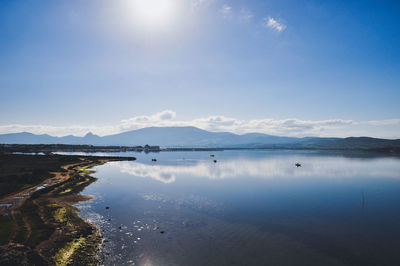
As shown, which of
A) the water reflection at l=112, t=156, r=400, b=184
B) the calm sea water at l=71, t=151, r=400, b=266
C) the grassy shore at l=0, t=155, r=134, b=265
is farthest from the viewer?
the water reflection at l=112, t=156, r=400, b=184

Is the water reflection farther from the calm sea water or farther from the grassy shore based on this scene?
the grassy shore

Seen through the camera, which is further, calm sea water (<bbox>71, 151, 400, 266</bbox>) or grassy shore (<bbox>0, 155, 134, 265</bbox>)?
calm sea water (<bbox>71, 151, 400, 266</bbox>)

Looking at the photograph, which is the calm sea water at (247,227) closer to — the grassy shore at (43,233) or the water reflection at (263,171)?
the grassy shore at (43,233)

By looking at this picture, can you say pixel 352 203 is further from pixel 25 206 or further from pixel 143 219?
pixel 25 206

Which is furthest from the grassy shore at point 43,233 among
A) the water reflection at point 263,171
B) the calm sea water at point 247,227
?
the water reflection at point 263,171

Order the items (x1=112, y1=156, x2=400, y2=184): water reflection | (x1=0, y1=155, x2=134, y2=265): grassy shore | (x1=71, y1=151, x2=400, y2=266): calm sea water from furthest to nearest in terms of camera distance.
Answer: (x1=112, y1=156, x2=400, y2=184): water reflection < (x1=71, y1=151, x2=400, y2=266): calm sea water < (x1=0, y1=155, x2=134, y2=265): grassy shore

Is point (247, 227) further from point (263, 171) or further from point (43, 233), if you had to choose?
point (263, 171)

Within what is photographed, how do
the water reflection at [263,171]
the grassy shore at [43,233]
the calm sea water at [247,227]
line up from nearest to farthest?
the grassy shore at [43,233], the calm sea water at [247,227], the water reflection at [263,171]

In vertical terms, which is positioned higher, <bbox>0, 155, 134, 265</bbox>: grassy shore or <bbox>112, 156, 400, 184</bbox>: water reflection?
<bbox>0, 155, 134, 265</bbox>: grassy shore

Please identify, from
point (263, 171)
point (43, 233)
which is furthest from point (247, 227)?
point (263, 171)

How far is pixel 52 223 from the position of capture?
2428cm

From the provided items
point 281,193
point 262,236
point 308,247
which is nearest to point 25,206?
point 262,236

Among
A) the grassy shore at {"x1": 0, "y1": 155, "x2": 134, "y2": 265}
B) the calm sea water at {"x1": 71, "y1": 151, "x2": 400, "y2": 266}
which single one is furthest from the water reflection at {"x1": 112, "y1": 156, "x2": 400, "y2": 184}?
the grassy shore at {"x1": 0, "y1": 155, "x2": 134, "y2": 265}

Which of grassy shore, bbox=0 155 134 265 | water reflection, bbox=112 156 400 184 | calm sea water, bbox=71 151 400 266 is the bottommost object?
calm sea water, bbox=71 151 400 266
